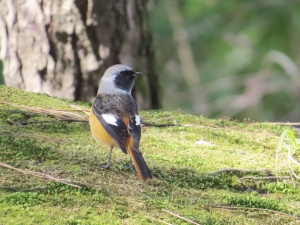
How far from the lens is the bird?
2543 millimetres

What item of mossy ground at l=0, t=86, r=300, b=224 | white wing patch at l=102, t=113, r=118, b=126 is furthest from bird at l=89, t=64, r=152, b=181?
mossy ground at l=0, t=86, r=300, b=224

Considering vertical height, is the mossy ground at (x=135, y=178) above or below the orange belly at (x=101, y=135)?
below

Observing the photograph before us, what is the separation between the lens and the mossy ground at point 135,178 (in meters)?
1.82

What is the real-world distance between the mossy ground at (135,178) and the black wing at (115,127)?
0.56ft

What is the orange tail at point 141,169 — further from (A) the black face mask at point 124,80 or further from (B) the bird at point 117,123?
(A) the black face mask at point 124,80

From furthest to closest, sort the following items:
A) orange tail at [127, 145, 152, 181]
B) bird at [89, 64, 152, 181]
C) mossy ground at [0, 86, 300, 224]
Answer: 1. bird at [89, 64, 152, 181]
2. orange tail at [127, 145, 152, 181]
3. mossy ground at [0, 86, 300, 224]

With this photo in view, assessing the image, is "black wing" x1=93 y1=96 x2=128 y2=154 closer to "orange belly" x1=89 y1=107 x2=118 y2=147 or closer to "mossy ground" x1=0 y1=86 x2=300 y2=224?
"orange belly" x1=89 y1=107 x2=118 y2=147

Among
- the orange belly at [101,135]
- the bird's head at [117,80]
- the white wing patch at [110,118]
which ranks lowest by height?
the orange belly at [101,135]

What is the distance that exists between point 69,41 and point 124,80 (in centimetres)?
192

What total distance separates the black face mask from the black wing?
1.90ft

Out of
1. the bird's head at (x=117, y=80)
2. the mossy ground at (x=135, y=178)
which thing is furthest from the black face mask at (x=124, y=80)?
the mossy ground at (x=135, y=178)

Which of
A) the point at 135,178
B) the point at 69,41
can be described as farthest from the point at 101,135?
the point at 69,41

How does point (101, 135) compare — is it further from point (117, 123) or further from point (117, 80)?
point (117, 80)

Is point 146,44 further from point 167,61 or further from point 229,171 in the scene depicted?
Result: point 167,61
